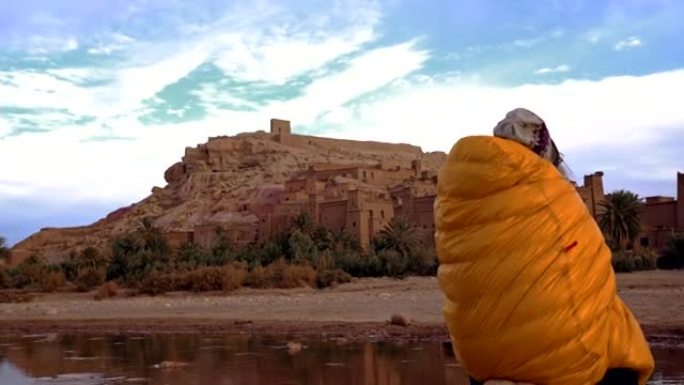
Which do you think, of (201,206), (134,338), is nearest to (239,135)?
(201,206)

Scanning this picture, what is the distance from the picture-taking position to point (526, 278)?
83.9 inches

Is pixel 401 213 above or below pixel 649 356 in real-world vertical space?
above

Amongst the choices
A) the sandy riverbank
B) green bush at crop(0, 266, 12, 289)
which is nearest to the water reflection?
the sandy riverbank

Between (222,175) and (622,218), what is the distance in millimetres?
54827

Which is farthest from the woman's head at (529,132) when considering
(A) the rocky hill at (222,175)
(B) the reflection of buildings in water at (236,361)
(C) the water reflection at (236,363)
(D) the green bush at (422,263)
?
(A) the rocky hill at (222,175)

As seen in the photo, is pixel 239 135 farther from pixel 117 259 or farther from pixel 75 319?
pixel 75 319

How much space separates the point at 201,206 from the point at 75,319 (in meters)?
51.5

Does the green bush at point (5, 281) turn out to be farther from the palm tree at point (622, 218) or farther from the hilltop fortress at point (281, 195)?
the palm tree at point (622, 218)

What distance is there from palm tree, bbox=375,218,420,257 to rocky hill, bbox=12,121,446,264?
83.4 feet

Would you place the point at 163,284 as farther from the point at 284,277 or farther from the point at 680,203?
the point at 680,203

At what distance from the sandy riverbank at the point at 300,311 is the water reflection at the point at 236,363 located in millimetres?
2260

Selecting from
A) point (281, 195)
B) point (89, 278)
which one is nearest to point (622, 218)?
point (89, 278)

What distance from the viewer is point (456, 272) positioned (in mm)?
2250

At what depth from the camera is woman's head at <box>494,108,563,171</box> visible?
7.93ft
